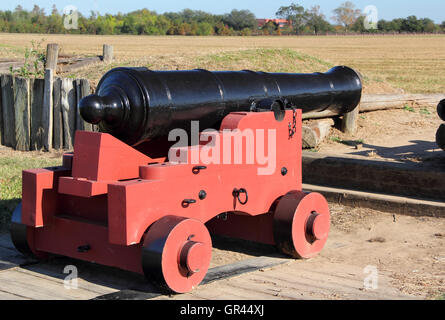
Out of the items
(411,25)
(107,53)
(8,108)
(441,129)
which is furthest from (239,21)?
(441,129)

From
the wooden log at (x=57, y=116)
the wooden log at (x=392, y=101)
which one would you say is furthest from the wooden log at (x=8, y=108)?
the wooden log at (x=392, y=101)

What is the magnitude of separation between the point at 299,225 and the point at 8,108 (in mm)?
6665

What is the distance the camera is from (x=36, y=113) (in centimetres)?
1026

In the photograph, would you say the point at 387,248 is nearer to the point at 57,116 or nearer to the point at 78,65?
the point at 57,116

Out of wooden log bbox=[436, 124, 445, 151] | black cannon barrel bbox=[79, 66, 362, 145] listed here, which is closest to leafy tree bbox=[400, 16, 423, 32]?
wooden log bbox=[436, 124, 445, 151]

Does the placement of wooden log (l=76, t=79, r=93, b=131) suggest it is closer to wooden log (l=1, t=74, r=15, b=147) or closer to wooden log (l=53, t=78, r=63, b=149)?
wooden log (l=53, t=78, r=63, b=149)

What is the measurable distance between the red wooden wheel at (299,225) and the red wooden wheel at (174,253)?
3.15 ft

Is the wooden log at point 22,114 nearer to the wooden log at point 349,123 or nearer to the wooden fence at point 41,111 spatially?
the wooden fence at point 41,111

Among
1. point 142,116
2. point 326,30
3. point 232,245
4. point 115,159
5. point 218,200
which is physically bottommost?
point 232,245

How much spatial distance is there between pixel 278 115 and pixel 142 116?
1.19 metres

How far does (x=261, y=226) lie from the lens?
17.7 ft

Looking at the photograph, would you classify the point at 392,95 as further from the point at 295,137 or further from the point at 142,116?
the point at 142,116

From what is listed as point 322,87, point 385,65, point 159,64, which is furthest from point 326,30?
point 322,87

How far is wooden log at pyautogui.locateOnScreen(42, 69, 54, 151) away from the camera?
32.9 ft
